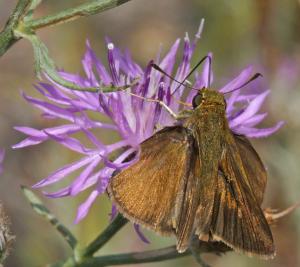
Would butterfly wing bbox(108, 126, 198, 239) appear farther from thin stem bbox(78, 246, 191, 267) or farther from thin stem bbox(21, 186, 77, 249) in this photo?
thin stem bbox(21, 186, 77, 249)

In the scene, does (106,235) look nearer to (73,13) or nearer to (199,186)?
(199,186)

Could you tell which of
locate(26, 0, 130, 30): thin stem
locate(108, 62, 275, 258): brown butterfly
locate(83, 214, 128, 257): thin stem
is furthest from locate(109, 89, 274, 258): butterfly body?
locate(26, 0, 130, 30): thin stem

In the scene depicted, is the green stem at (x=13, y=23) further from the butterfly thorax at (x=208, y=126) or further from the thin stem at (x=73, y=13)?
the butterfly thorax at (x=208, y=126)

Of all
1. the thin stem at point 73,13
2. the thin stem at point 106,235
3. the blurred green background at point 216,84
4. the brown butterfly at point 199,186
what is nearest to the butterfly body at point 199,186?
the brown butterfly at point 199,186

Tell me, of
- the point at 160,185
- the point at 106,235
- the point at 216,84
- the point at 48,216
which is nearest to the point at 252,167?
the point at 160,185

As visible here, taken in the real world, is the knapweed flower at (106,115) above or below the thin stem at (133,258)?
above

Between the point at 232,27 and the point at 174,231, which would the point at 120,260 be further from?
the point at 232,27

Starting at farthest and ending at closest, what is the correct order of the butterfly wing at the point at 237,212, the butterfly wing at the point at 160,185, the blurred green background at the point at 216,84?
the blurred green background at the point at 216,84 → the butterfly wing at the point at 237,212 → the butterfly wing at the point at 160,185
